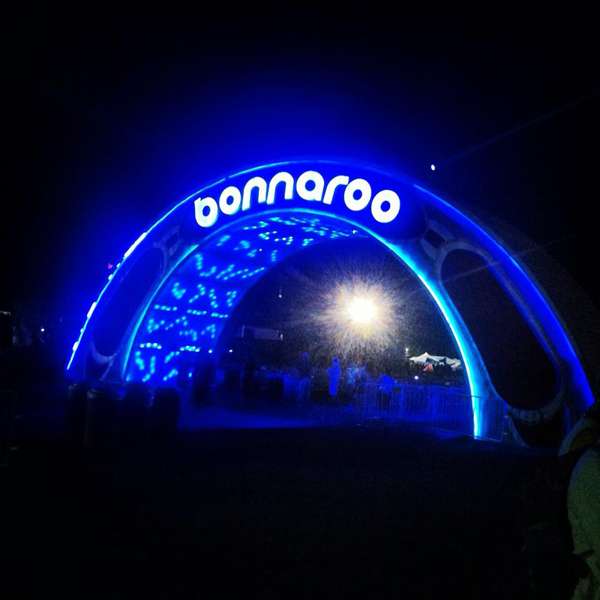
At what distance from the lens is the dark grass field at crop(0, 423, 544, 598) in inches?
179

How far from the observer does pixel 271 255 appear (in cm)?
1714

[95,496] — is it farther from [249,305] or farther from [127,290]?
[249,305]

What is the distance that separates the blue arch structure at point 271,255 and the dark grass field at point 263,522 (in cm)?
222

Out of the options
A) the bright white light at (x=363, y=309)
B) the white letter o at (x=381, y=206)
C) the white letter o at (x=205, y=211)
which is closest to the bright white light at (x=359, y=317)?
the bright white light at (x=363, y=309)

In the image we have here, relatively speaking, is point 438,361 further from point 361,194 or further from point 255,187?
point 361,194

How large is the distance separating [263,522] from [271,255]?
11.7 meters

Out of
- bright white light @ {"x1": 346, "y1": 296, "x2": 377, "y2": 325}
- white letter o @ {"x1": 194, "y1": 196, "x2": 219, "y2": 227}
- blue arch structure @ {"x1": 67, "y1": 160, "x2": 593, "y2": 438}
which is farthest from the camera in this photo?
bright white light @ {"x1": 346, "y1": 296, "x2": 377, "y2": 325}

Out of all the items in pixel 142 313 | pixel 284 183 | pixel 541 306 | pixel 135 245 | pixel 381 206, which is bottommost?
pixel 541 306

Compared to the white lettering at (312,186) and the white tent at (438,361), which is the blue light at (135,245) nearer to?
the white lettering at (312,186)

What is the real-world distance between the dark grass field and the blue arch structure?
2215 millimetres

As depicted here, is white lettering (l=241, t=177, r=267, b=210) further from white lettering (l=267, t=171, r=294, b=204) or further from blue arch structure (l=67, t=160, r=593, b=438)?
white lettering (l=267, t=171, r=294, b=204)

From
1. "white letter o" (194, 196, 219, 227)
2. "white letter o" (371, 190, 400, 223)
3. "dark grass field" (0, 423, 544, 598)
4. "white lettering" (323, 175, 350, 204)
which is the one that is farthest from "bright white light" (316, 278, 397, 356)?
"dark grass field" (0, 423, 544, 598)

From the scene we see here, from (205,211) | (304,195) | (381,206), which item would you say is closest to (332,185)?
(304,195)

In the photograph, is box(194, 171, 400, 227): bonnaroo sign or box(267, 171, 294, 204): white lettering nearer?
box(194, 171, 400, 227): bonnaroo sign
